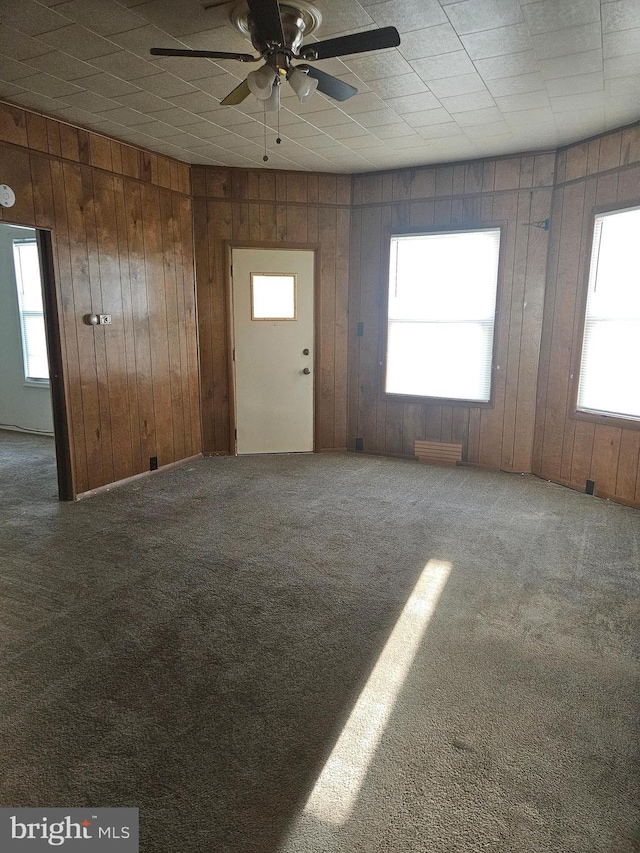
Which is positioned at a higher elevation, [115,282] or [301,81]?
[301,81]

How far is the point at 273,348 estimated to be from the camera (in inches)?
221

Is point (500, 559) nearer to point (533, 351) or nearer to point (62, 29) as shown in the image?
point (533, 351)

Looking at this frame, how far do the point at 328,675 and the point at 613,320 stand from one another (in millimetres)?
3535

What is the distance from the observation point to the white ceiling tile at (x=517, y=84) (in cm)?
329

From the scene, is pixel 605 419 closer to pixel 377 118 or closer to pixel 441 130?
pixel 441 130

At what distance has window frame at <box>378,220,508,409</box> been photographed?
494cm

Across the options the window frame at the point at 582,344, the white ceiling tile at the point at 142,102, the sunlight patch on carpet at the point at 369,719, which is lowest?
the sunlight patch on carpet at the point at 369,719

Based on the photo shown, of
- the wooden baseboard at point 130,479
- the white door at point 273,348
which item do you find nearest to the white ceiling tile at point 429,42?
the white door at point 273,348

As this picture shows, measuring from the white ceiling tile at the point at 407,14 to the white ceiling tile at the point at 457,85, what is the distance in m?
0.66

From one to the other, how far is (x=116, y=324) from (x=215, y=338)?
1143mm

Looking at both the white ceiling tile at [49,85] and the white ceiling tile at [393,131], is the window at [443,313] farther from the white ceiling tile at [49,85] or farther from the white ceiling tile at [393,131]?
the white ceiling tile at [49,85]

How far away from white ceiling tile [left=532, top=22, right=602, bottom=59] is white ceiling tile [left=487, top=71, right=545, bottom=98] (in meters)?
0.26

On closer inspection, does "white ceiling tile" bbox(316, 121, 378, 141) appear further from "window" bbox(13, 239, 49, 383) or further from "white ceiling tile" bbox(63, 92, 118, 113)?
"window" bbox(13, 239, 49, 383)

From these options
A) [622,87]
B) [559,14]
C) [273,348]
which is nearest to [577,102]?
[622,87]
